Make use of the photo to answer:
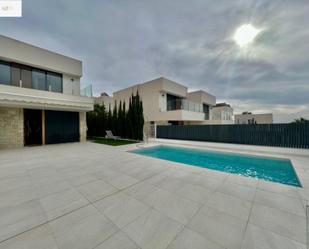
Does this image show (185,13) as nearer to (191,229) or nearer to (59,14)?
(59,14)

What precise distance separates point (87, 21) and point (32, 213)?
857 centimetres

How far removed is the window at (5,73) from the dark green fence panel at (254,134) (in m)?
13.9

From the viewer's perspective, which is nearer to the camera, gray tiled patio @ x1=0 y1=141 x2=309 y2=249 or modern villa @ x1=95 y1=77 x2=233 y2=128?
gray tiled patio @ x1=0 y1=141 x2=309 y2=249

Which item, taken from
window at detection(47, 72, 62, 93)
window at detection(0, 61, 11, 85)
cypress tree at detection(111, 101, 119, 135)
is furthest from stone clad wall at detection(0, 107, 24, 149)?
cypress tree at detection(111, 101, 119, 135)

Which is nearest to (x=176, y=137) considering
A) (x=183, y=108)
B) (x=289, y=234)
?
(x=183, y=108)

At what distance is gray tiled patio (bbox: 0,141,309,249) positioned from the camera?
1799mm

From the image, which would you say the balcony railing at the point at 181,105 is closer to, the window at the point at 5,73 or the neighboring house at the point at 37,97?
the neighboring house at the point at 37,97

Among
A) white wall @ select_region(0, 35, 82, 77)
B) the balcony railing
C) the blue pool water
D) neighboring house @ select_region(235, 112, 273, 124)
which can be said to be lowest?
the blue pool water

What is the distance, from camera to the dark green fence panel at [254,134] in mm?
8266

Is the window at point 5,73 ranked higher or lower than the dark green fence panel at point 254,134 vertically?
higher

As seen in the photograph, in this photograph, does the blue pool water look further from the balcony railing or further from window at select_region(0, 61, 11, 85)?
window at select_region(0, 61, 11, 85)

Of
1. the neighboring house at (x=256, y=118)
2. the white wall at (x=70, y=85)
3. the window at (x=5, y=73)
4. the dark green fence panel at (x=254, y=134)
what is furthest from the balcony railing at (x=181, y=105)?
the neighboring house at (x=256, y=118)

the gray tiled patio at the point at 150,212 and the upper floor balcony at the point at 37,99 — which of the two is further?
the upper floor balcony at the point at 37,99

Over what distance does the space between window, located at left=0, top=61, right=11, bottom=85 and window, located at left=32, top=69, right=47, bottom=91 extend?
1.31 metres
